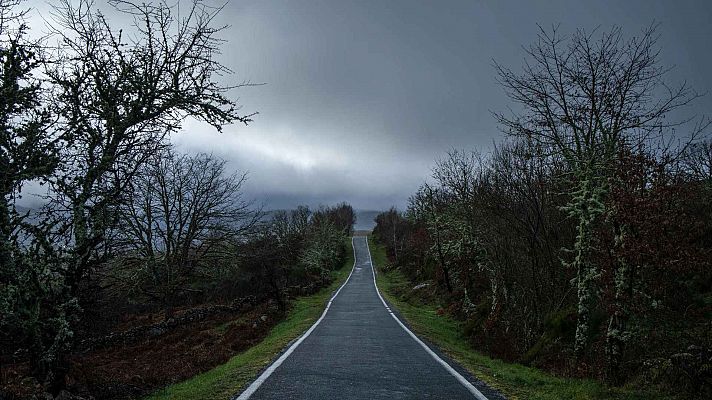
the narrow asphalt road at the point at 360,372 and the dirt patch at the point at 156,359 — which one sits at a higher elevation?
the narrow asphalt road at the point at 360,372

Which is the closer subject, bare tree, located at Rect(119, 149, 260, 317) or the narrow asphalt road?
the narrow asphalt road

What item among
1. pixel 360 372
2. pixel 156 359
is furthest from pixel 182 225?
pixel 360 372

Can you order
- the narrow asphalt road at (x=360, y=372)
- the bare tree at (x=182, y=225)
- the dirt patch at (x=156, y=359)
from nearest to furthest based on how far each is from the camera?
the narrow asphalt road at (x=360, y=372)
the dirt patch at (x=156, y=359)
the bare tree at (x=182, y=225)

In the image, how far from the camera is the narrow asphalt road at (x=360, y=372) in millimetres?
7480

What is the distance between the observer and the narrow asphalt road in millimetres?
7480

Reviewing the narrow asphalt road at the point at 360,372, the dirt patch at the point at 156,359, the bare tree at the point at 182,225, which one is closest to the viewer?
the narrow asphalt road at the point at 360,372

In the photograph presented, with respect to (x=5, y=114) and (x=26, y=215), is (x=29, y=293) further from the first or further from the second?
(x=5, y=114)

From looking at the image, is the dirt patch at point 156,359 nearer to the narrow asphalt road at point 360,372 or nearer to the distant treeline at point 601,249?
the narrow asphalt road at point 360,372

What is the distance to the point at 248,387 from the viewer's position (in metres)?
7.82

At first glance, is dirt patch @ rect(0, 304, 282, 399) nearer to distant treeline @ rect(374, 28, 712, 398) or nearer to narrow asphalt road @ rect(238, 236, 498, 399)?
narrow asphalt road @ rect(238, 236, 498, 399)

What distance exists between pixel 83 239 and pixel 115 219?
620 millimetres

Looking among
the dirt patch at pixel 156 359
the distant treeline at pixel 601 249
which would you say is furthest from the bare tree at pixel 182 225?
the distant treeline at pixel 601 249

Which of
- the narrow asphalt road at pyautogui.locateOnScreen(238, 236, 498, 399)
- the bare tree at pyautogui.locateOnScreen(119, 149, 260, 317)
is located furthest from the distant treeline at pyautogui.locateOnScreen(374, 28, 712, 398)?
the bare tree at pyautogui.locateOnScreen(119, 149, 260, 317)

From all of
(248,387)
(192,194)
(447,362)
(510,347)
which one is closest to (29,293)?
(248,387)
